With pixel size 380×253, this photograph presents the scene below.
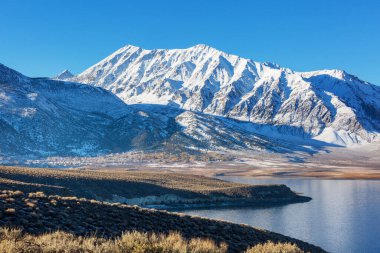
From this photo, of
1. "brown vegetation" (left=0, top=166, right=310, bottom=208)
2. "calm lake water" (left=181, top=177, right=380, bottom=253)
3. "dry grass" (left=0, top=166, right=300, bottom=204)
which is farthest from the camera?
"brown vegetation" (left=0, top=166, right=310, bottom=208)

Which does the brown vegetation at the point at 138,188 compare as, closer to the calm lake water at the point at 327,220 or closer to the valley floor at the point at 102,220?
the calm lake water at the point at 327,220

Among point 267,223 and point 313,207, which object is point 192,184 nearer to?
point 313,207

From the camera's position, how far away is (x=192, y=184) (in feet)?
317

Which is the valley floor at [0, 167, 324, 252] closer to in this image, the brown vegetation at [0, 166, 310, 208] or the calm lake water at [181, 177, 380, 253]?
the calm lake water at [181, 177, 380, 253]

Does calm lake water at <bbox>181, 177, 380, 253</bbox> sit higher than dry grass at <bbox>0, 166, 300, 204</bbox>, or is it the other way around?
dry grass at <bbox>0, 166, 300, 204</bbox>

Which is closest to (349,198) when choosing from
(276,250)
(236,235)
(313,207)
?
(313,207)

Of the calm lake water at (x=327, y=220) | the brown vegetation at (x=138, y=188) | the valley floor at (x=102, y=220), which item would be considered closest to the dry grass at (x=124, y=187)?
the brown vegetation at (x=138, y=188)

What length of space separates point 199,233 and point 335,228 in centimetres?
3253

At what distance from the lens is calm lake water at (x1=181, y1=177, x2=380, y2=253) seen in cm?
4646

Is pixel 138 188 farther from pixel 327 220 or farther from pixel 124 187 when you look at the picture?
pixel 327 220

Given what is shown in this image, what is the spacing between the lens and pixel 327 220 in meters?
60.8

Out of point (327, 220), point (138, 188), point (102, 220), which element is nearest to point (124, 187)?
point (138, 188)

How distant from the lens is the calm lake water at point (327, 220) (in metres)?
46.5

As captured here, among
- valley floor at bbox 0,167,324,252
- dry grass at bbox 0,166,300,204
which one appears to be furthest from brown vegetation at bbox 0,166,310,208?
valley floor at bbox 0,167,324,252
